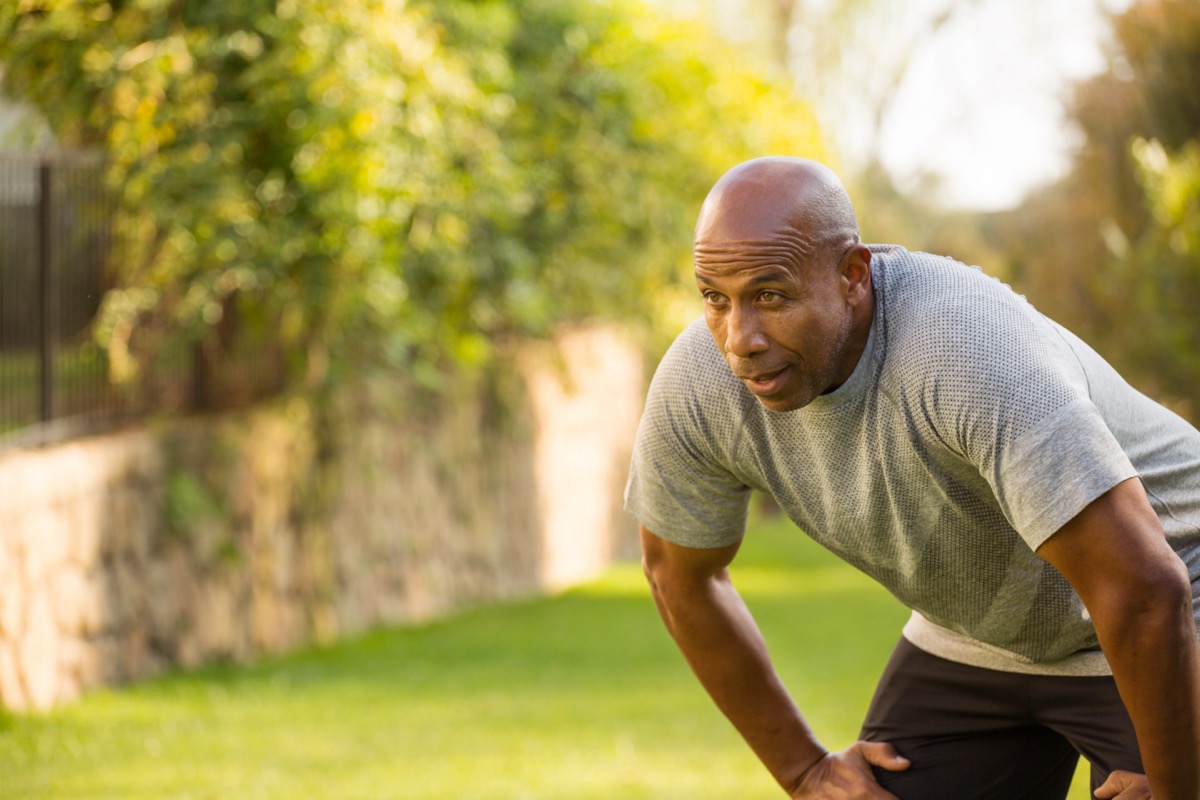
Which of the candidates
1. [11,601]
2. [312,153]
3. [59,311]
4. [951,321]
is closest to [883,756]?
[951,321]

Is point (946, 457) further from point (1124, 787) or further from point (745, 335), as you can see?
point (1124, 787)

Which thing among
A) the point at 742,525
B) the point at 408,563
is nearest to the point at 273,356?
the point at 408,563

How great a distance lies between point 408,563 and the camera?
10.5 metres

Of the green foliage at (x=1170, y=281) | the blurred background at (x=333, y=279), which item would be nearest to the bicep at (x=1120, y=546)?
the blurred background at (x=333, y=279)

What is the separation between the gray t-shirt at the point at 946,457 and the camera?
223 centimetres

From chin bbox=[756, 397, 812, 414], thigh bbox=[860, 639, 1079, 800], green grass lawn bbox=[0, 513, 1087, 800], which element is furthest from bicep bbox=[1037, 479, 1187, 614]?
green grass lawn bbox=[0, 513, 1087, 800]

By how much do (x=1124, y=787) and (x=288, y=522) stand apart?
22.8 ft

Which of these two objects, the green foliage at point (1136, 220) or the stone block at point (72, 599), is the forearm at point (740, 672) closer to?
the stone block at point (72, 599)

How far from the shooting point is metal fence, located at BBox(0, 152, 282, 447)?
6.81 meters

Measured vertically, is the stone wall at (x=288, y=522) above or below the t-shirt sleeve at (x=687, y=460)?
below

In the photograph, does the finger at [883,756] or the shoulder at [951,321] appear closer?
the shoulder at [951,321]

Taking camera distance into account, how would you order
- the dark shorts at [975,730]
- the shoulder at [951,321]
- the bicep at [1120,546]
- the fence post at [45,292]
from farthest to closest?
the fence post at [45,292] → the dark shorts at [975,730] → the shoulder at [951,321] → the bicep at [1120,546]

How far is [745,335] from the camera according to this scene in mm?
2379

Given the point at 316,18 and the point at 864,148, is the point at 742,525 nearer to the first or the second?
the point at 316,18
